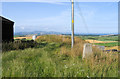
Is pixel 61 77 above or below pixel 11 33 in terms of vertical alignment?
below

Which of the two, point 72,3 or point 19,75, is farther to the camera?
point 72,3

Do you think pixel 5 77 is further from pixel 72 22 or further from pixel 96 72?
pixel 72 22

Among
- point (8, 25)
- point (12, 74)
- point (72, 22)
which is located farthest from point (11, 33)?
point (12, 74)

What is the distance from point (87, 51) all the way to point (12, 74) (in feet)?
14.4

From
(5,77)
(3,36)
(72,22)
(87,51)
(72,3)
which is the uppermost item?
(72,3)

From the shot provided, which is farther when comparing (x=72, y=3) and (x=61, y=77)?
(x=72, y=3)

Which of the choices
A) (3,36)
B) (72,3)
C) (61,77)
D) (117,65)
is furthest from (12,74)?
(3,36)

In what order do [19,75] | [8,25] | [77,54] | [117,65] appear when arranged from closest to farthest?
1. [19,75]
2. [117,65]
3. [77,54]
4. [8,25]

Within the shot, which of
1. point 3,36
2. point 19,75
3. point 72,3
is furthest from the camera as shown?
point 3,36

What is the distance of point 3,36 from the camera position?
1514 centimetres

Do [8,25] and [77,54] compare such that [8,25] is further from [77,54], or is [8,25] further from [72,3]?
[77,54]

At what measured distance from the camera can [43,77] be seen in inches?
181

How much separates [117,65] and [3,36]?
13.4m

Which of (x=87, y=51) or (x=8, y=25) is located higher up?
(x=8, y=25)
